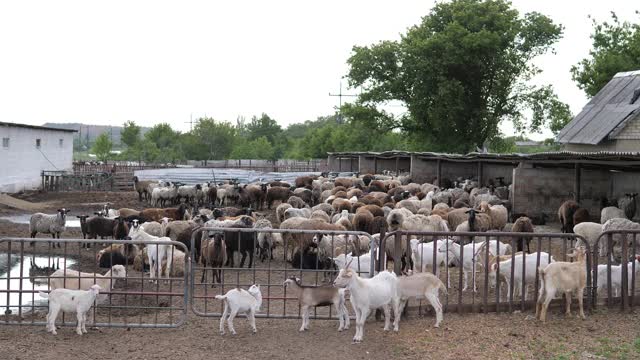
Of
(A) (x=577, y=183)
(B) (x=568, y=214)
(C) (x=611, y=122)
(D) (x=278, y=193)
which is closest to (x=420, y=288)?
(B) (x=568, y=214)

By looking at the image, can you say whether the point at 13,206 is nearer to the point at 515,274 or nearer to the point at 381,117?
the point at 515,274

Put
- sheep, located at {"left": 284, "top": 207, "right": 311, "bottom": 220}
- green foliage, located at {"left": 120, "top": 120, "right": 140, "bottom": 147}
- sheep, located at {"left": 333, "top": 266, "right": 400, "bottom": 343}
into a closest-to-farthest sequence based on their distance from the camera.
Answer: sheep, located at {"left": 333, "top": 266, "right": 400, "bottom": 343}, sheep, located at {"left": 284, "top": 207, "right": 311, "bottom": 220}, green foliage, located at {"left": 120, "top": 120, "right": 140, "bottom": 147}

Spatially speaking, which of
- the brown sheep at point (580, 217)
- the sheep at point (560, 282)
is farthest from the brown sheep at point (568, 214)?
the sheep at point (560, 282)

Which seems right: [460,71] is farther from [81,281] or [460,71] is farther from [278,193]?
[81,281]

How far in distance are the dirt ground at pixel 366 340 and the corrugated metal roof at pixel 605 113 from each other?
87.9 feet

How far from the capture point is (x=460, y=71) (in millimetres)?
48250

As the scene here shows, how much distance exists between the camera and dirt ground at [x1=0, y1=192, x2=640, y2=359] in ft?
27.5

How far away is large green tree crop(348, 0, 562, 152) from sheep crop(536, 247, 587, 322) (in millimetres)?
37714

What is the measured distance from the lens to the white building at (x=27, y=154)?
3634cm

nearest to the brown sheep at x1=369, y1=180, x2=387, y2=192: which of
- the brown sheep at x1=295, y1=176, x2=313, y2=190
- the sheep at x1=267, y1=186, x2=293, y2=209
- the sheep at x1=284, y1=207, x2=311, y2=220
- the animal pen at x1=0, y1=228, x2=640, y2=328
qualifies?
the sheep at x1=267, y1=186, x2=293, y2=209

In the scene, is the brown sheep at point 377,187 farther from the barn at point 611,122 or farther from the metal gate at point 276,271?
the metal gate at point 276,271

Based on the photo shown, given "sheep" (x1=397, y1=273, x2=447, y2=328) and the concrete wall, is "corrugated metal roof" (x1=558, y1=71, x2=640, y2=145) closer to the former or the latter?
the concrete wall

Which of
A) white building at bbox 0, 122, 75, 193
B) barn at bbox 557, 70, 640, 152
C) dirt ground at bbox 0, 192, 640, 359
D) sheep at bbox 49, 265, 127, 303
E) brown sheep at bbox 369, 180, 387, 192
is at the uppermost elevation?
barn at bbox 557, 70, 640, 152

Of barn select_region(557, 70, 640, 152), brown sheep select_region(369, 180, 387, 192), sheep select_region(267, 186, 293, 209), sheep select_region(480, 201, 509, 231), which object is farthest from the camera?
barn select_region(557, 70, 640, 152)
